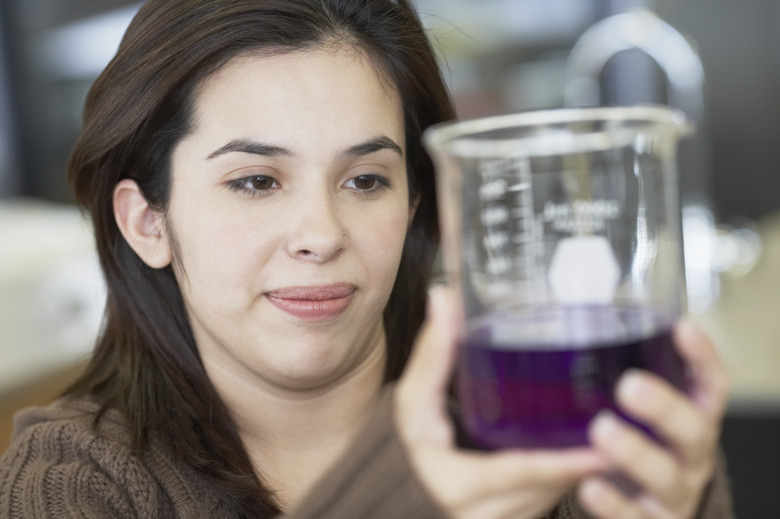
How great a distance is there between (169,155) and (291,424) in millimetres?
421

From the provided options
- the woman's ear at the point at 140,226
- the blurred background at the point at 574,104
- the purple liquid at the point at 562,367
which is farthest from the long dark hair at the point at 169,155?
the blurred background at the point at 574,104

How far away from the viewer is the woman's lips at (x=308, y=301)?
1224 mm

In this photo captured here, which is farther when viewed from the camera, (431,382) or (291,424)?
(291,424)

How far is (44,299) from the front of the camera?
258 centimetres

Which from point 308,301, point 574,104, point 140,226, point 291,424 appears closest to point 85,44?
point 574,104

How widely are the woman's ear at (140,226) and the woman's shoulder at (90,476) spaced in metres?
0.24

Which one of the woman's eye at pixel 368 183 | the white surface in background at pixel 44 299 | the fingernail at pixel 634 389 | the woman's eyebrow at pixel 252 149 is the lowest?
the white surface in background at pixel 44 299

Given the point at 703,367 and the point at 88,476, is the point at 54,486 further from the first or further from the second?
the point at 703,367

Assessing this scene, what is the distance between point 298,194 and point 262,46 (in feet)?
0.73

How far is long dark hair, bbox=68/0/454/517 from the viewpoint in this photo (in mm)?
1309

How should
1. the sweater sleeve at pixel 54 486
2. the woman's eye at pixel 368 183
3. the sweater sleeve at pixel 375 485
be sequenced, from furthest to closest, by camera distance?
the woman's eye at pixel 368 183 < the sweater sleeve at pixel 54 486 < the sweater sleeve at pixel 375 485

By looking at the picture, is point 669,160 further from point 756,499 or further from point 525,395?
point 756,499

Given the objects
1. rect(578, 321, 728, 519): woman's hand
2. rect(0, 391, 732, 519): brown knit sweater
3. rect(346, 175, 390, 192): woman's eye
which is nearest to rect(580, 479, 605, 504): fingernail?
rect(578, 321, 728, 519): woman's hand

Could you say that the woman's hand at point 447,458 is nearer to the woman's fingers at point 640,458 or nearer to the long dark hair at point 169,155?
the woman's fingers at point 640,458
